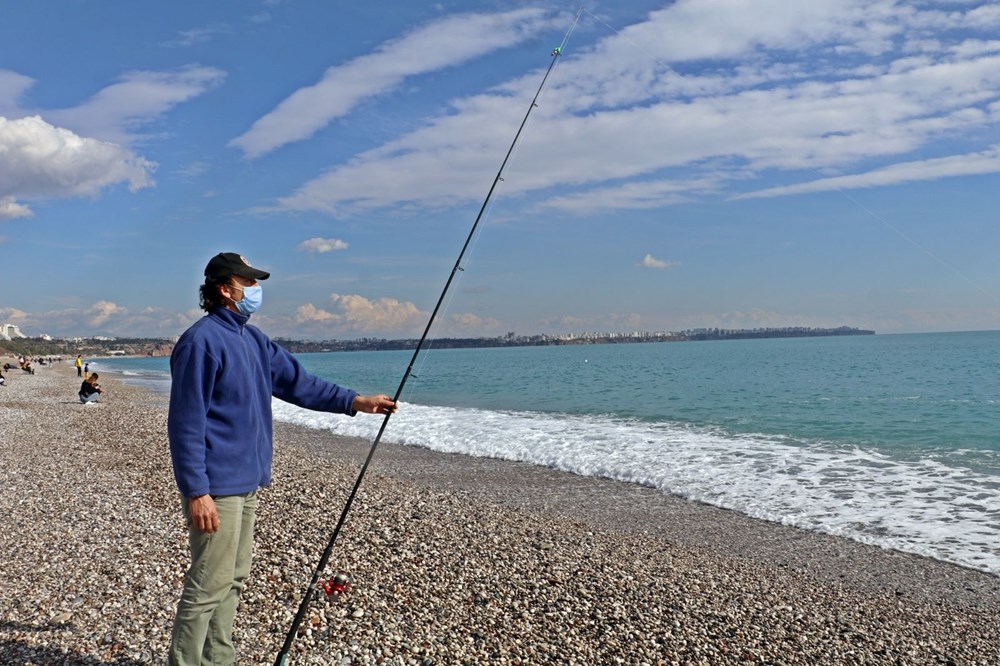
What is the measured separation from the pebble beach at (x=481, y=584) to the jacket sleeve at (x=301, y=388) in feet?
5.31

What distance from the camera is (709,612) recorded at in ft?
19.2

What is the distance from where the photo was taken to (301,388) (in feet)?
13.2

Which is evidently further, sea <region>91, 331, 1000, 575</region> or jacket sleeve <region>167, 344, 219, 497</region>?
sea <region>91, 331, 1000, 575</region>

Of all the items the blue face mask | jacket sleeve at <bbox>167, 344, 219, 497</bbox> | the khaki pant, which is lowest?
the khaki pant

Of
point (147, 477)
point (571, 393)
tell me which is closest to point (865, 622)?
point (147, 477)

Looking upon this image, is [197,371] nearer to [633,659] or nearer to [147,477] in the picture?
[633,659]

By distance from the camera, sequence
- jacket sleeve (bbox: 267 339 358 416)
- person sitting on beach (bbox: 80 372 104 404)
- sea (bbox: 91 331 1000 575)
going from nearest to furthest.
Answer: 1. jacket sleeve (bbox: 267 339 358 416)
2. sea (bbox: 91 331 1000 575)
3. person sitting on beach (bbox: 80 372 104 404)

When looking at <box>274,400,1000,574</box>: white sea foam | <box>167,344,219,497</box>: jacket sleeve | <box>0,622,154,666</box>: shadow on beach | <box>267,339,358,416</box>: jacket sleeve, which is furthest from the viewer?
<box>274,400,1000,574</box>: white sea foam

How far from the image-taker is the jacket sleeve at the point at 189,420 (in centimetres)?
327

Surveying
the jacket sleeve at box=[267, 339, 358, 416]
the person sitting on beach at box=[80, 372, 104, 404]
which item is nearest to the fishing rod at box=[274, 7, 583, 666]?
the jacket sleeve at box=[267, 339, 358, 416]

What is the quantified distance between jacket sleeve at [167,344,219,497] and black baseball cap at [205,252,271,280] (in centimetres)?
42

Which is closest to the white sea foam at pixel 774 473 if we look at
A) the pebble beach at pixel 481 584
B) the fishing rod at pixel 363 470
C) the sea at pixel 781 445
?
the sea at pixel 781 445

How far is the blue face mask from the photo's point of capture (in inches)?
142

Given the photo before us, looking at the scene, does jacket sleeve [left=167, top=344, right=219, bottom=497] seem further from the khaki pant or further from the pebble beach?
the pebble beach
